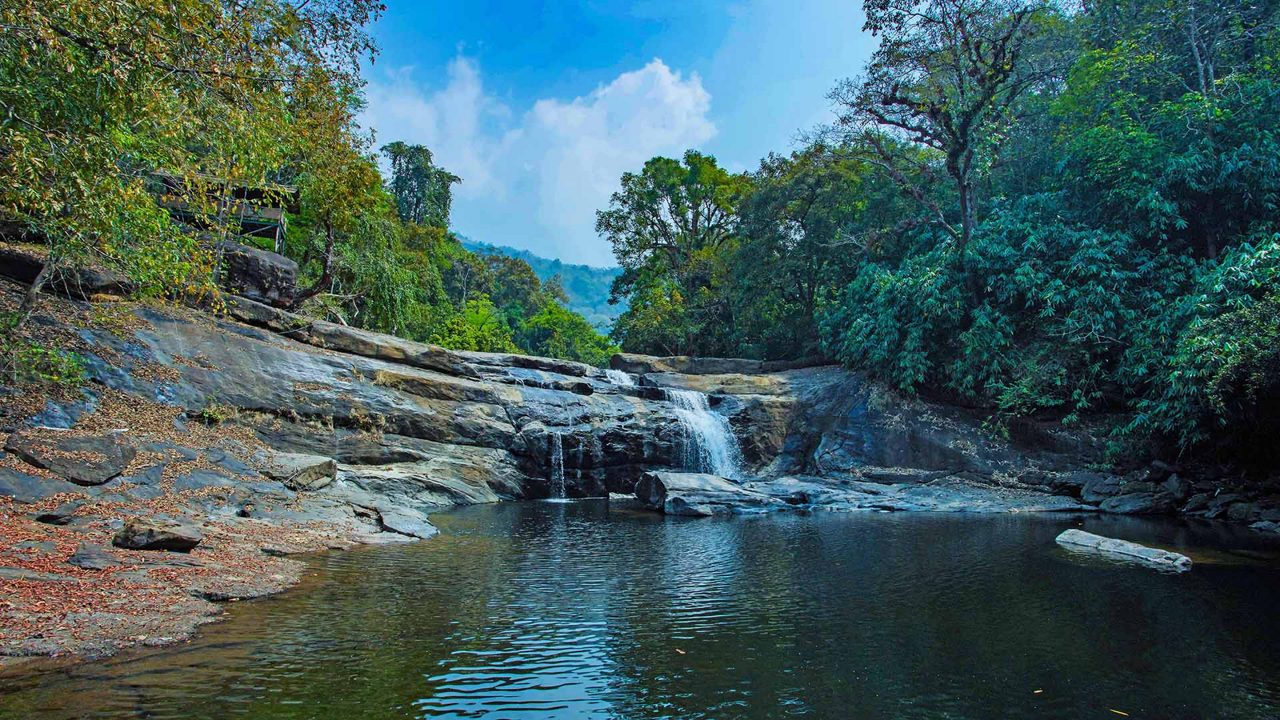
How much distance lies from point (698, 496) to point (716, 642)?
32.9 feet

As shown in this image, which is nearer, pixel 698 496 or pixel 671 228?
pixel 698 496

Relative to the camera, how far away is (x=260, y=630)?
18.9ft

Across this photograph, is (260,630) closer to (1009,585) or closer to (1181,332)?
(1009,585)

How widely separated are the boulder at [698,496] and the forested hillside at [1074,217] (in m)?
7.95

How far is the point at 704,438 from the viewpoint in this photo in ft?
71.6

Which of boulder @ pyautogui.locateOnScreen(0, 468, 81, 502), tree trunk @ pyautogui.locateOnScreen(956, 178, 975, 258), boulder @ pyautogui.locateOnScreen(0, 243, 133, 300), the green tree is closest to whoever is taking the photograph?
boulder @ pyautogui.locateOnScreen(0, 468, 81, 502)

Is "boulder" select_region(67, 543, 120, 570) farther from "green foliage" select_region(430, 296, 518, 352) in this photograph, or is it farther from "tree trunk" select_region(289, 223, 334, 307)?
"green foliage" select_region(430, 296, 518, 352)

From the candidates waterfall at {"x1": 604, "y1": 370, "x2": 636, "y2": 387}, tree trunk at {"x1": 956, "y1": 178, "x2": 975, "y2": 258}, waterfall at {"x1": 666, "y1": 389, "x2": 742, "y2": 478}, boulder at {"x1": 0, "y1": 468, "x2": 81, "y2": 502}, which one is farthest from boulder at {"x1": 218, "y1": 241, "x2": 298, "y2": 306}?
tree trunk at {"x1": 956, "y1": 178, "x2": 975, "y2": 258}

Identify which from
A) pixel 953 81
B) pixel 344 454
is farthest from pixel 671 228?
pixel 344 454

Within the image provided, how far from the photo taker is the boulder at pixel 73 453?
898 cm

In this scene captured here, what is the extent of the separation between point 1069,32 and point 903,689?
87.4 ft

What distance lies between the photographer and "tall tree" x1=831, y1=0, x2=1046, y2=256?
1950cm

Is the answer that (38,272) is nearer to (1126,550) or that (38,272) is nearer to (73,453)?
(73,453)

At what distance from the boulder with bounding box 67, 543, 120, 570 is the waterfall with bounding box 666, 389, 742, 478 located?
1605 centimetres
